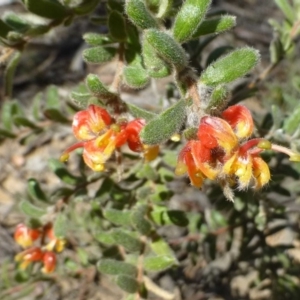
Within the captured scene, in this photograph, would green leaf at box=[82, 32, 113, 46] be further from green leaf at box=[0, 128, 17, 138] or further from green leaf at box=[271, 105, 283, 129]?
green leaf at box=[0, 128, 17, 138]

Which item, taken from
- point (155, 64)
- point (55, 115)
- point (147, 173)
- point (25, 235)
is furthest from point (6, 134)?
point (155, 64)

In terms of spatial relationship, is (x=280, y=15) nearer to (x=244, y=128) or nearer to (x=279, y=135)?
(x=279, y=135)

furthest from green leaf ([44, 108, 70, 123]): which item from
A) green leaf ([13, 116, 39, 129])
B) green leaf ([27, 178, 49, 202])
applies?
green leaf ([27, 178, 49, 202])

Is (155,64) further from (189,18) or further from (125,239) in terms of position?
(125,239)

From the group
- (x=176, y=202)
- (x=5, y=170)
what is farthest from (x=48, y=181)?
(x=176, y=202)

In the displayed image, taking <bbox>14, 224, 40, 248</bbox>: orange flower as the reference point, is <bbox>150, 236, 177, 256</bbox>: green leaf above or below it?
above

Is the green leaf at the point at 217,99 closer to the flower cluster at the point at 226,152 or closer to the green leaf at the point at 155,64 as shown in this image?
the flower cluster at the point at 226,152

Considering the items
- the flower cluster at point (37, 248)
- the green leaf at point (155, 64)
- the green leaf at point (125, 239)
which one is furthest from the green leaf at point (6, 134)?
the green leaf at point (155, 64)
